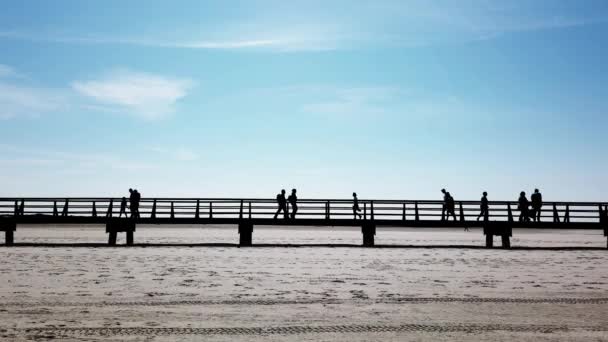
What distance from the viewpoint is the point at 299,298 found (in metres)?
10.7

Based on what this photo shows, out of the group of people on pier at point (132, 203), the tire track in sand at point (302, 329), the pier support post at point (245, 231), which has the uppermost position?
the group of people on pier at point (132, 203)

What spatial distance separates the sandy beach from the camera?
7.75 meters

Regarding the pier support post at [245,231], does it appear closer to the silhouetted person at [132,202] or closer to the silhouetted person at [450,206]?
the silhouetted person at [132,202]

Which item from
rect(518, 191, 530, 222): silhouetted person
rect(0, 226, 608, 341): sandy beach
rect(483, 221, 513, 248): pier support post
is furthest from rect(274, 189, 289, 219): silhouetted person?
rect(518, 191, 530, 222): silhouetted person

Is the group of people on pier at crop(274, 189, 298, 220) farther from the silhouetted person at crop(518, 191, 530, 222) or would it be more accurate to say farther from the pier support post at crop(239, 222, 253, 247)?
the silhouetted person at crop(518, 191, 530, 222)

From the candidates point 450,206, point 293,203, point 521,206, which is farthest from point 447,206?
point 293,203

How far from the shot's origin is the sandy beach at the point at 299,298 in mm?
7746

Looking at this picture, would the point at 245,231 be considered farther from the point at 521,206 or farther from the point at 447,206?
the point at 521,206

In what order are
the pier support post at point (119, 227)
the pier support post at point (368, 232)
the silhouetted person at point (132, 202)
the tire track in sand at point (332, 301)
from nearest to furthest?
the tire track in sand at point (332, 301)
the pier support post at point (119, 227)
the pier support post at point (368, 232)
the silhouetted person at point (132, 202)

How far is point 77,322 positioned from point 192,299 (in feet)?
8.49

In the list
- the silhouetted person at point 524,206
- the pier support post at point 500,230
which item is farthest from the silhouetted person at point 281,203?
the silhouetted person at point 524,206

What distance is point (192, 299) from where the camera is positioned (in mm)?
10508

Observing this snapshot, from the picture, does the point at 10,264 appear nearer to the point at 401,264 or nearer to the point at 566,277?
the point at 401,264

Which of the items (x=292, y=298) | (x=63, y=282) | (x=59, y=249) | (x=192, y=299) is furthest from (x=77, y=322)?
(x=59, y=249)
